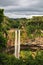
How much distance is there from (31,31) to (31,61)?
3.58m

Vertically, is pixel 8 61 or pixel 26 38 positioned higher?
pixel 26 38

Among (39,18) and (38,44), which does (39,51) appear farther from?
(39,18)

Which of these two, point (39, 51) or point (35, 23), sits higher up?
point (35, 23)

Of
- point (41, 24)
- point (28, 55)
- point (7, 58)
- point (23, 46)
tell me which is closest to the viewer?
point (7, 58)

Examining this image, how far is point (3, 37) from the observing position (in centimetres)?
1373

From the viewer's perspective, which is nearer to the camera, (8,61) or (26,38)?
(8,61)

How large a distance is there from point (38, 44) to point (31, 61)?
2.68m

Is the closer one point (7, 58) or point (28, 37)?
point (7, 58)

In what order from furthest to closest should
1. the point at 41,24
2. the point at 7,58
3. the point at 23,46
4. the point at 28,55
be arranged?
1. the point at 41,24
2. the point at 23,46
3. the point at 28,55
4. the point at 7,58

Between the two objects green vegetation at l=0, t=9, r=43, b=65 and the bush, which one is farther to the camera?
green vegetation at l=0, t=9, r=43, b=65

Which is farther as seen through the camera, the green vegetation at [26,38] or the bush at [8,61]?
the green vegetation at [26,38]

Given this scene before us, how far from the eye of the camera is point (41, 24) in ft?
54.4

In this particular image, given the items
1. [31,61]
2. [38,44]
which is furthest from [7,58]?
[38,44]

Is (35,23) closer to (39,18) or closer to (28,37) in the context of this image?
(39,18)
